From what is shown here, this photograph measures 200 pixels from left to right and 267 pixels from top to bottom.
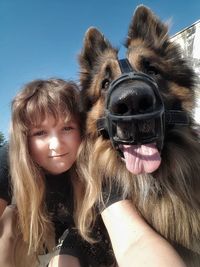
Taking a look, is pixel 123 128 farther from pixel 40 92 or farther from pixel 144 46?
pixel 144 46

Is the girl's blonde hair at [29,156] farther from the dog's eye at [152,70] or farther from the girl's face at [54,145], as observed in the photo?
the dog's eye at [152,70]

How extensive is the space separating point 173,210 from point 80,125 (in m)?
1.02

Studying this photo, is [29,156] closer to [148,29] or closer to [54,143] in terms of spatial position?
[54,143]

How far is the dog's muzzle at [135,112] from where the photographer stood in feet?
7.34

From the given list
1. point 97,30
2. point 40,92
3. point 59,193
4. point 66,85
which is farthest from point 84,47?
point 59,193

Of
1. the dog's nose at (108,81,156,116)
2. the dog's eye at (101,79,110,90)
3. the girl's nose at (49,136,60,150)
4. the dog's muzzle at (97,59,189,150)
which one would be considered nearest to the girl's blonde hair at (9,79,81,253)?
the girl's nose at (49,136,60,150)

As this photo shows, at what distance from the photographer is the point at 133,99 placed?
2.21 m

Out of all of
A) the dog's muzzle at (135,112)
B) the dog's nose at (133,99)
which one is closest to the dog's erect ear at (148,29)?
the dog's muzzle at (135,112)

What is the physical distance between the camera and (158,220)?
2.45 meters

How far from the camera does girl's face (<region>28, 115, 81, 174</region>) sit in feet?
8.86

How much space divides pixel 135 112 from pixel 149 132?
19 cm

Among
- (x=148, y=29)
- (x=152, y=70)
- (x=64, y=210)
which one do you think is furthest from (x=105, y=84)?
(x=64, y=210)

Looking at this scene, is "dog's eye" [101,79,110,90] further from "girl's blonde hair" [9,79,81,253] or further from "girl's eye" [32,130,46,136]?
"girl's eye" [32,130,46,136]

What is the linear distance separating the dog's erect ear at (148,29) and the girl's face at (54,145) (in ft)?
3.59
